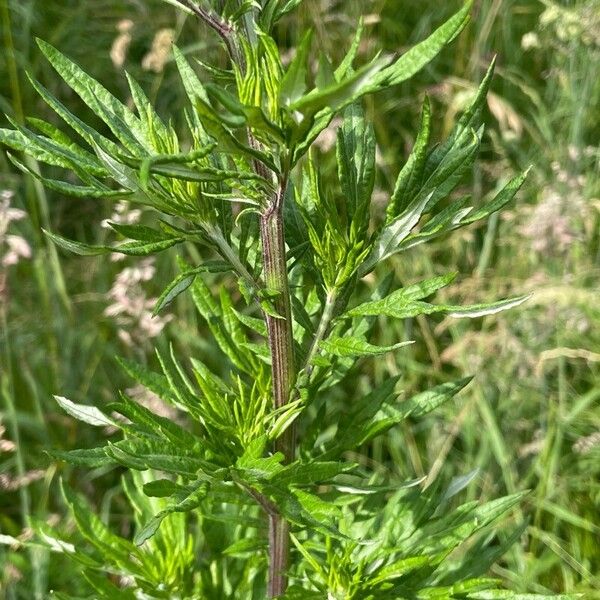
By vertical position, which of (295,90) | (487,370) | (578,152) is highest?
(295,90)

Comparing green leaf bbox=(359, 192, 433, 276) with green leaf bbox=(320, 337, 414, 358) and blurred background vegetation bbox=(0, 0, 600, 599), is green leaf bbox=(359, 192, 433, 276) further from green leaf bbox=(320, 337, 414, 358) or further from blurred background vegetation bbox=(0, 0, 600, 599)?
blurred background vegetation bbox=(0, 0, 600, 599)

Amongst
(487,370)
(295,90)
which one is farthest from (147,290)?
(295,90)

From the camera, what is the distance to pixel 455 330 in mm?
2303

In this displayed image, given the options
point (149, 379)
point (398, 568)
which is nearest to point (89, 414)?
point (149, 379)

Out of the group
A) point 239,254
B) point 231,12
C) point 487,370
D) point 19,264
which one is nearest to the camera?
point 231,12

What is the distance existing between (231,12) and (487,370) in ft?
5.05

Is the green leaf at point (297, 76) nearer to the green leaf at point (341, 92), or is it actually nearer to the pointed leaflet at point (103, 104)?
the green leaf at point (341, 92)

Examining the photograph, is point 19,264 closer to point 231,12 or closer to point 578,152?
point 578,152

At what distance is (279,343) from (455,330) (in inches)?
57.0

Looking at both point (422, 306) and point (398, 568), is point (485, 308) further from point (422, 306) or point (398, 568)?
point (398, 568)

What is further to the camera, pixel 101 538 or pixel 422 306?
pixel 101 538

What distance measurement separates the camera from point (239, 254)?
0.92m

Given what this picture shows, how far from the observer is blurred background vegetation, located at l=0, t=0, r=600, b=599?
1.92 meters

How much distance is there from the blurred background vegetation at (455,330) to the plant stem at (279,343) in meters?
0.76
